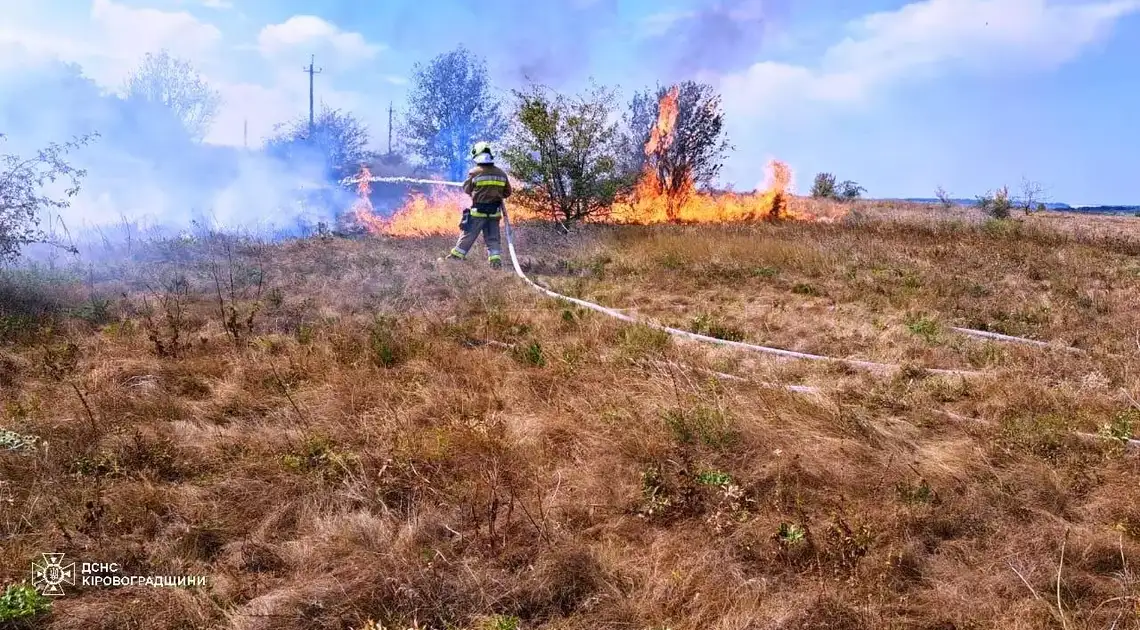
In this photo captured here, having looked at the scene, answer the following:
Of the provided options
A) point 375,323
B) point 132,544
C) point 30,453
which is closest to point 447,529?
point 132,544

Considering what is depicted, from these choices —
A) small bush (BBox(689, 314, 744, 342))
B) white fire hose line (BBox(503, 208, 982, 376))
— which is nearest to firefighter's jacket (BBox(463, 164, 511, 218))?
white fire hose line (BBox(503, 208, 982, 376))

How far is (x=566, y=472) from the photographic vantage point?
3477 mm

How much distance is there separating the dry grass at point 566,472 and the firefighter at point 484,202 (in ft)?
13.1

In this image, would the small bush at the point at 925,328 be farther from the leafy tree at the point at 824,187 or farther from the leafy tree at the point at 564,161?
the leafy tree at the point at 824,187

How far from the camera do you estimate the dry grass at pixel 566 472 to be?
256cm

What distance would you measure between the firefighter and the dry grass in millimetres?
3982

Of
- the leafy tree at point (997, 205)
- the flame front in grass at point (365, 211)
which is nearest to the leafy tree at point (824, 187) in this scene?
the leafy tree at point (997, 205)

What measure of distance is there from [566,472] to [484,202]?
7.73 metres

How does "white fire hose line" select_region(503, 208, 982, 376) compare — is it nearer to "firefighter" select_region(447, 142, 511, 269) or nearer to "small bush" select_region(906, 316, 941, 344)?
"small bush" select_region(906, 316, 941, 344)

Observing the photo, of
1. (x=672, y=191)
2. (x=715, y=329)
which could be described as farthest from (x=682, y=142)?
(x=715, y=329)

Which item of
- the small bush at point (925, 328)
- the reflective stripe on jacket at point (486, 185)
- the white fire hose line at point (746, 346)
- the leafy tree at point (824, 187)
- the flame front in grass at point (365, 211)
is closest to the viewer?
the white fire hose line at point (746, 346)

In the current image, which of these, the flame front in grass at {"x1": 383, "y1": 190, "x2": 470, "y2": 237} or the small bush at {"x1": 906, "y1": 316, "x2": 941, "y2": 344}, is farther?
the flame front in grass at {"x1": 383, "y1": 190, "x2": 470, "y2": 237}

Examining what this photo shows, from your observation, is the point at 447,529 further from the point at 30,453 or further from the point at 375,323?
the point at 375,323

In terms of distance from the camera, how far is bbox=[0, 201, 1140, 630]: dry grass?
2557 mm
